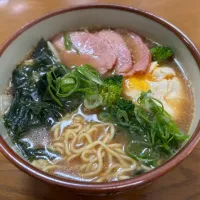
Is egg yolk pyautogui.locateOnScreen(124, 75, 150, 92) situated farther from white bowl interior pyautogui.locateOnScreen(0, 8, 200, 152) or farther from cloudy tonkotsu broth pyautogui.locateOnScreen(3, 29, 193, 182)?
white bowl interior pyautogui.locateOnScreen(0, 8, 200, 152)

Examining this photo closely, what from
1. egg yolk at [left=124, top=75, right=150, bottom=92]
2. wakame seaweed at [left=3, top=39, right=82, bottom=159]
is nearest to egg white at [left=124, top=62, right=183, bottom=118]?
egg yolk at [left=124, top=75, right=150, bottom=92]

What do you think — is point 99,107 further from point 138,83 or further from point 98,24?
point 98,24

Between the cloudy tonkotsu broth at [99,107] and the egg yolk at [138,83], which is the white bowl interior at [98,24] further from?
the egg yolk at [138,83]

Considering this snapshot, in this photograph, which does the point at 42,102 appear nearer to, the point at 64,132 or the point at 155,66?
the point at 64,132

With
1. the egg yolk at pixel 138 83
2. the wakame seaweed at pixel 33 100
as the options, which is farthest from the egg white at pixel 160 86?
the wakame seaweed at pixel 33 100

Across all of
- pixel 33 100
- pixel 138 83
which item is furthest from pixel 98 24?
pixel 33 100

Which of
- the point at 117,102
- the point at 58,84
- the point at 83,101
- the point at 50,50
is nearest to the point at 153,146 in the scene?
the point at 117,102
